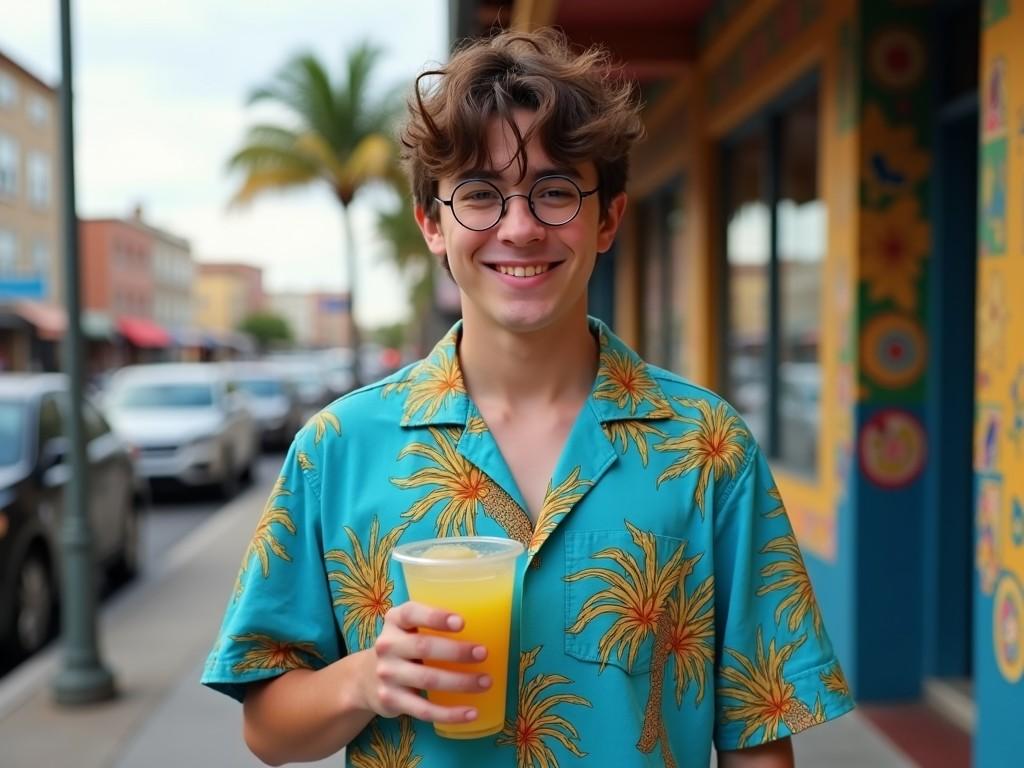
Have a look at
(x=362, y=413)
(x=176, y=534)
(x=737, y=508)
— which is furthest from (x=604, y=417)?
(x=176, y=534)

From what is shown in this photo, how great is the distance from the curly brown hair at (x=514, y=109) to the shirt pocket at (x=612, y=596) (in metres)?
0.55

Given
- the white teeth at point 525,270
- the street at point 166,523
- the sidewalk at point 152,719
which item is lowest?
the street at point 166,523

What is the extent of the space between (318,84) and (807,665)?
76.3 ft

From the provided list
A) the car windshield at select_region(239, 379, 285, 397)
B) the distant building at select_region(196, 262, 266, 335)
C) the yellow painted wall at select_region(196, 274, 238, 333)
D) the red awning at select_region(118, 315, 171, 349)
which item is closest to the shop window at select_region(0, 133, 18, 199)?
the car windshield at select_region(239, 379, 285, 397)

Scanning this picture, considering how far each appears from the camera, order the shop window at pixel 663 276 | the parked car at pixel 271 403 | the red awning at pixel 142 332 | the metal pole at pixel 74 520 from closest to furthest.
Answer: the metal pole at pixel 74 520
the shop window at pixel 663 276
the parked car at pixel 271 403
the red awning at pixel 142 332

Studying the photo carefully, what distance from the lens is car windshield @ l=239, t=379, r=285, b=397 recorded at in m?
19.3

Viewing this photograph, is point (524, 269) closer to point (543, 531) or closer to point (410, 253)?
point (543, 531)

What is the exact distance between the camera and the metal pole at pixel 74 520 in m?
5.36

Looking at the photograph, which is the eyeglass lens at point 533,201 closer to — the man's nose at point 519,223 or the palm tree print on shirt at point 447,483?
the man's nose at point 519,223

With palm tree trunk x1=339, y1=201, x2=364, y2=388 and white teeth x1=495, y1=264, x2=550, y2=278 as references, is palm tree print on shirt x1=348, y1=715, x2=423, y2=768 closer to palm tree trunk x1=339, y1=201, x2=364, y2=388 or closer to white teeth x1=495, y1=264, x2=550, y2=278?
white teeth x1=495, y1=264, x2=550, y2=278

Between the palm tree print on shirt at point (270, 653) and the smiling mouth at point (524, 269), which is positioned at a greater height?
the smiling mouth at point (524, 269)

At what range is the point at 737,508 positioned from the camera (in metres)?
1.61

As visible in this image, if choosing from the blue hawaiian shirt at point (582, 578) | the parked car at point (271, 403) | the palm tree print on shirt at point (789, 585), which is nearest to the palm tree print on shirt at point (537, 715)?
the blue hawaiian shirt at point (582, 578)

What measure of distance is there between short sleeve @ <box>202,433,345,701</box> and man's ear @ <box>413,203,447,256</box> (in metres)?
0.42
